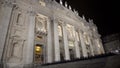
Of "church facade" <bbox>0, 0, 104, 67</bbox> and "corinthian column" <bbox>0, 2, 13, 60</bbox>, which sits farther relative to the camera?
"church facade" <bbox>0, 0, 104, 67</bbox>

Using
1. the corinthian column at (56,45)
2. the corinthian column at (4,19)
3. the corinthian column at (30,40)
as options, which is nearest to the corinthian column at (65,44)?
the corinthian column at (56,45)

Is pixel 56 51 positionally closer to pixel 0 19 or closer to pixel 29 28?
pixel 29 28

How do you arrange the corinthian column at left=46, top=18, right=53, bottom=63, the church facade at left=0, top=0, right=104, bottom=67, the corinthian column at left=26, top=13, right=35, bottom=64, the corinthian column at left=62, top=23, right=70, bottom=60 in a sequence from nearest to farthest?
the church facade at left=0, top=0, right=104, bottom=67
the corinthian column at left=26, top=13, right=35, bottom=64
the corinthian column at left=46, top=18, right=53, bottom=63
the corinthian column at left=62, top=23, right=70, bottom=60

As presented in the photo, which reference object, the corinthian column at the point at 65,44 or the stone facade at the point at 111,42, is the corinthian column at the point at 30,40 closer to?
the corinthian column at the point at 65,44

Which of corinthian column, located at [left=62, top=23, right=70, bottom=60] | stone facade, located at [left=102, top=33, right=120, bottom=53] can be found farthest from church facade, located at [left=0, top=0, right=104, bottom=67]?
stone facade, located at [left=102, top=33, right=120, bottom=53]

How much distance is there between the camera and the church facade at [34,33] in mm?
13312

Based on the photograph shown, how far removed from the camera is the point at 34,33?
1591 centimetres

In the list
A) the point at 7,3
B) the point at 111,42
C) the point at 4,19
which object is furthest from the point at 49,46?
the point at 111,42

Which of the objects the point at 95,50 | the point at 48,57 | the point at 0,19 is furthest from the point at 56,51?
the point at 95,50

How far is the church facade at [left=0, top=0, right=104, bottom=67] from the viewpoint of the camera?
13.3 metres

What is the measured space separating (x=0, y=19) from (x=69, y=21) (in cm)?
1317

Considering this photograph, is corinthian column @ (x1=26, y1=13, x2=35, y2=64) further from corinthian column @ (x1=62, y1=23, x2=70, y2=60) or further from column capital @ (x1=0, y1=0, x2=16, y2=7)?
corinthian column @ (x1=62, y1=23, x2=70, y2=60)

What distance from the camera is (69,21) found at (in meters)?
23.5

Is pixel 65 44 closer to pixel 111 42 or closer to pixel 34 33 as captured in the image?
pixel 34 33
